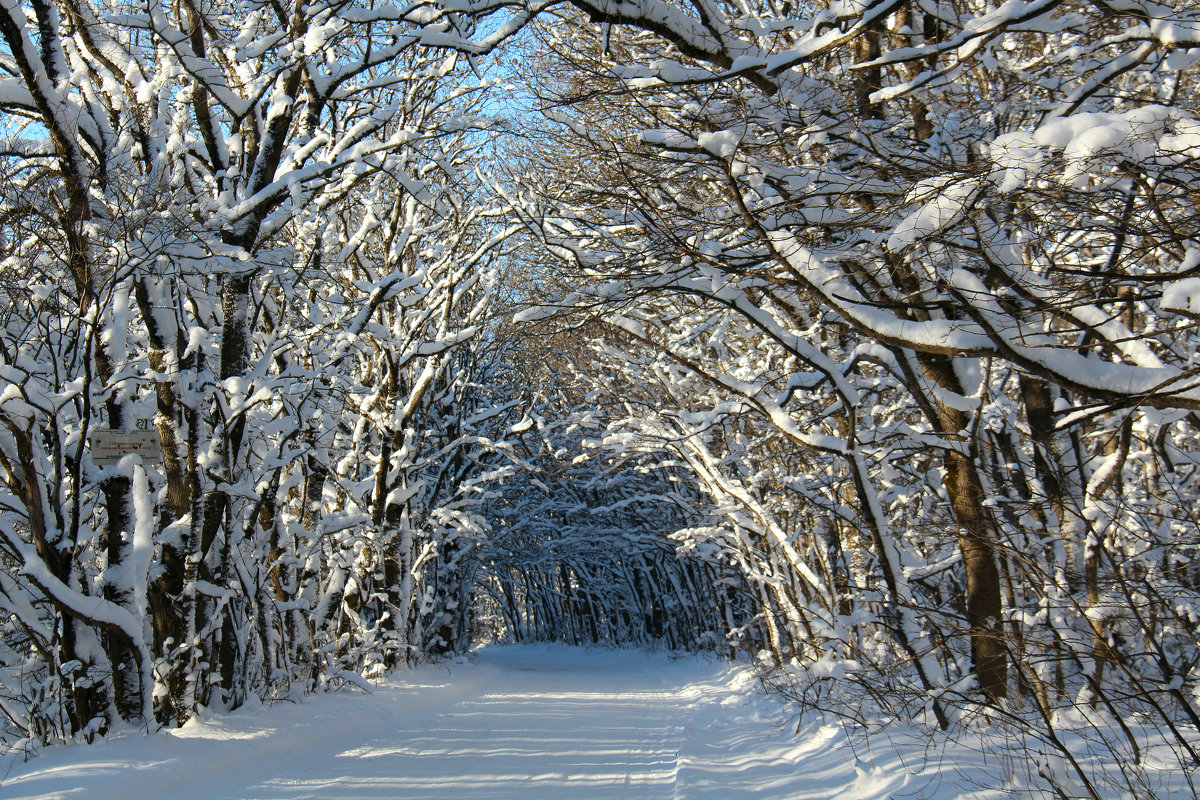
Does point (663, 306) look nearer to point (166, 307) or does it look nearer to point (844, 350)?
point (844, 350)

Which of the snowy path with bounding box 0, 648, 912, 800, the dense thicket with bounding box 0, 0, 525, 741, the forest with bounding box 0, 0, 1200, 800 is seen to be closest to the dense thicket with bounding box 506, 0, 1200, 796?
the forest with bounding box 0, 0, 1200, 800

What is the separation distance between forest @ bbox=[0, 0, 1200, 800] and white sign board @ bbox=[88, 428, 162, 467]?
30 mm

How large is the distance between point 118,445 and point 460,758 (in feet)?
11.3

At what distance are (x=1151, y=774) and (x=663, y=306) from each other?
811 cm

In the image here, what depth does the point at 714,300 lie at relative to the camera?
673 centimetres

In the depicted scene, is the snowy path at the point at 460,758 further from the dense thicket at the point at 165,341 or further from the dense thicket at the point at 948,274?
the dense thicket at the point at 948,274

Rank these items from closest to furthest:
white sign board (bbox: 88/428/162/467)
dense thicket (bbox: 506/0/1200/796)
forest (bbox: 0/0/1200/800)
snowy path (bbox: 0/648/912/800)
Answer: dense thicket (bbox: 506/0/1200/796)
forest (bbox: 0/0/1200/800)
snowy path (bbox: 0/648/912/800)
white sign board (bbox: 88/428/162/467)

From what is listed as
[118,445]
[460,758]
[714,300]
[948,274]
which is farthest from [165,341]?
[948,274]

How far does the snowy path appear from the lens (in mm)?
4738

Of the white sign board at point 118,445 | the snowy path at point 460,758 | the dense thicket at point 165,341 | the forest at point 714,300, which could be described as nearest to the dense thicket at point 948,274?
the forest at point 714,300

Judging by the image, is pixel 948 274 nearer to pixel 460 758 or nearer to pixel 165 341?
pixel 460 758

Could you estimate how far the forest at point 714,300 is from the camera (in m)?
3.46

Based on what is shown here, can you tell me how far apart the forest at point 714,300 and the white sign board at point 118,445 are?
0.03 m

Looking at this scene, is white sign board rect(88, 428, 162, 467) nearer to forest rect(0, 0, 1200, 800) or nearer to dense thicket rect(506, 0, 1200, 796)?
forest rect(0, 0, 1200, 800)
